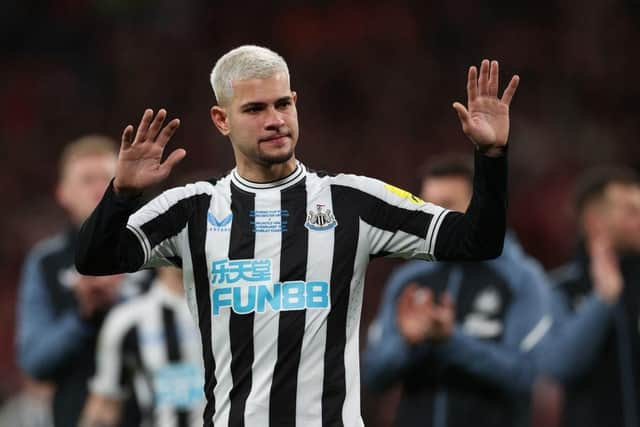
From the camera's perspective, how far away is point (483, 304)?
6105mm

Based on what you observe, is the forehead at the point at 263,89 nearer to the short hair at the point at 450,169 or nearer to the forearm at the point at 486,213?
the forearm at the point at 486,213

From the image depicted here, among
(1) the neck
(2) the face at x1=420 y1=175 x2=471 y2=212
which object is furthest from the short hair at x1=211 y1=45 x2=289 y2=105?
(2) the face at x1=420 y1=175 x2=471 y2=212

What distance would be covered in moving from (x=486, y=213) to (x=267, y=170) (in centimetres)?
75

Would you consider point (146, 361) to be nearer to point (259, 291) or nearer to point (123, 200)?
point (259, 291)

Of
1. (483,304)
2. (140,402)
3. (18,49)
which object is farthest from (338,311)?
(18,49)

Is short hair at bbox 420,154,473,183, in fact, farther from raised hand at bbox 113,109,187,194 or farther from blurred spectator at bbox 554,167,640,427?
raised hand at bbox 113,109,187,194

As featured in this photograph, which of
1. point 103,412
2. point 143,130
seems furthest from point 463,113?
point 103,412

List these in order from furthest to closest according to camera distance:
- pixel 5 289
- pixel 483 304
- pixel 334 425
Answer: pixel 5 289 → pixel 483 304 → pixel 334 425

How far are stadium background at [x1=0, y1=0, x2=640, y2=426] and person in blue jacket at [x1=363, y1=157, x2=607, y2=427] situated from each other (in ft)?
19.5

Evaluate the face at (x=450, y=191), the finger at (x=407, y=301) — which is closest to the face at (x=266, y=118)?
the finger at (x=407, y=301)

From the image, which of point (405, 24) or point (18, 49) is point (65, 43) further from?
point (405, 24)

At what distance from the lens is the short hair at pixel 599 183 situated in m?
6.71

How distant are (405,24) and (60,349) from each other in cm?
907

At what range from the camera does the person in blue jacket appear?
593cm
